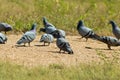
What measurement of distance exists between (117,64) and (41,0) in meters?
8.94

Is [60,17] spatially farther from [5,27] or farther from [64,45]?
[64,45]

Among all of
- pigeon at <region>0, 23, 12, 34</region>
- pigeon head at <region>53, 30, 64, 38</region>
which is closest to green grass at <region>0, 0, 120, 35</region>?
pigeon at <region>0, 23, 12, 34</region>

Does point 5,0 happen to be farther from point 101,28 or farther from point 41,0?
point 101,28

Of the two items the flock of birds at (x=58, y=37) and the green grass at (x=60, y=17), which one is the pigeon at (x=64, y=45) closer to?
the flock of birds at (x=58, y=37)

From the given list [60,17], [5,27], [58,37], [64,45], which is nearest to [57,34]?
[58,37]

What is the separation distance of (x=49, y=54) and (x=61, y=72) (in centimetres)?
252

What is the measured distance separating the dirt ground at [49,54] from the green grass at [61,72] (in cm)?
61

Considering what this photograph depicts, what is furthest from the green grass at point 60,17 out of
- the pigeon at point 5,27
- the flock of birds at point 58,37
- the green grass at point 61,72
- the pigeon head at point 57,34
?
the green grass at point 61,72

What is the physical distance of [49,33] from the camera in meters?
15.8

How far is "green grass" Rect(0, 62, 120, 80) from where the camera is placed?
396 inches

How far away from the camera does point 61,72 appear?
1061 centimetres

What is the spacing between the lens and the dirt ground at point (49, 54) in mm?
12117

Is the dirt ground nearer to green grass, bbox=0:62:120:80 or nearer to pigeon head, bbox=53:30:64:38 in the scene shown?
pigeon head, bbox=53:30:64:38

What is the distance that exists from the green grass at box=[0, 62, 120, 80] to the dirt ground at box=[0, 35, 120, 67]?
0.61 metres
